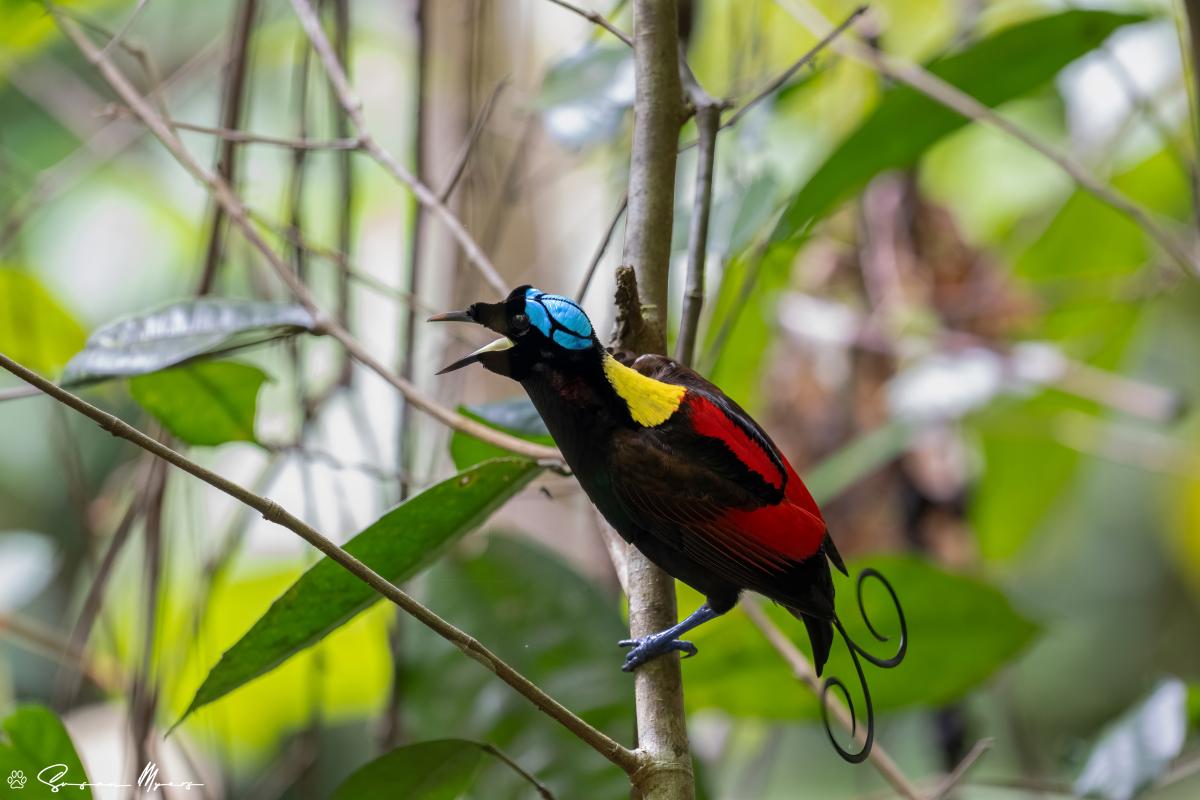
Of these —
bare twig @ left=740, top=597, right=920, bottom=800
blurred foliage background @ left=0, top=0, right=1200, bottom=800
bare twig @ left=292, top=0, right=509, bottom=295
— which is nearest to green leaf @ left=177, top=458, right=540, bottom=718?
blurred foliage background @ left=0, top=0, right=1200, bottom=800

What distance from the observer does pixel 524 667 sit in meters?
1.55

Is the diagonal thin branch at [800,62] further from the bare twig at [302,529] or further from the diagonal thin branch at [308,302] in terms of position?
the bare twig at [302,529]

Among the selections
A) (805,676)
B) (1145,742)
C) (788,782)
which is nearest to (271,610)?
(805,676)

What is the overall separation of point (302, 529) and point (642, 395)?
35 cm

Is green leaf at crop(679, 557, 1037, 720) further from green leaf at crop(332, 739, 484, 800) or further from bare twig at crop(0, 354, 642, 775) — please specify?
bare twig at crop(0, 354, 642, 775)

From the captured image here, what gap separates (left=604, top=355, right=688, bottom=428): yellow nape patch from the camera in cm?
102

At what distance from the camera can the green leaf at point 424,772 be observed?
111cm

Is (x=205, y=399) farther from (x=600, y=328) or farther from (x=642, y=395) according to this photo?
(x=600, y=328)

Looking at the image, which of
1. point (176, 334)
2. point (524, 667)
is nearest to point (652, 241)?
point (176, 334)

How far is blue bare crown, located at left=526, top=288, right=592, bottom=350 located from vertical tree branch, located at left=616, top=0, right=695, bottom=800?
0.18ft

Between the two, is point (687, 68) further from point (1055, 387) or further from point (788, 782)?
point (788, 782)

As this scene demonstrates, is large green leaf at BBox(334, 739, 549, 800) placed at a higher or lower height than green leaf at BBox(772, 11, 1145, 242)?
lower

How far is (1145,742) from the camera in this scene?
147 centimetres

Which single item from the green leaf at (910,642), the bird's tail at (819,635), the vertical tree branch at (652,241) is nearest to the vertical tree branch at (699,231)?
the vertical tree branch at (652,241)
